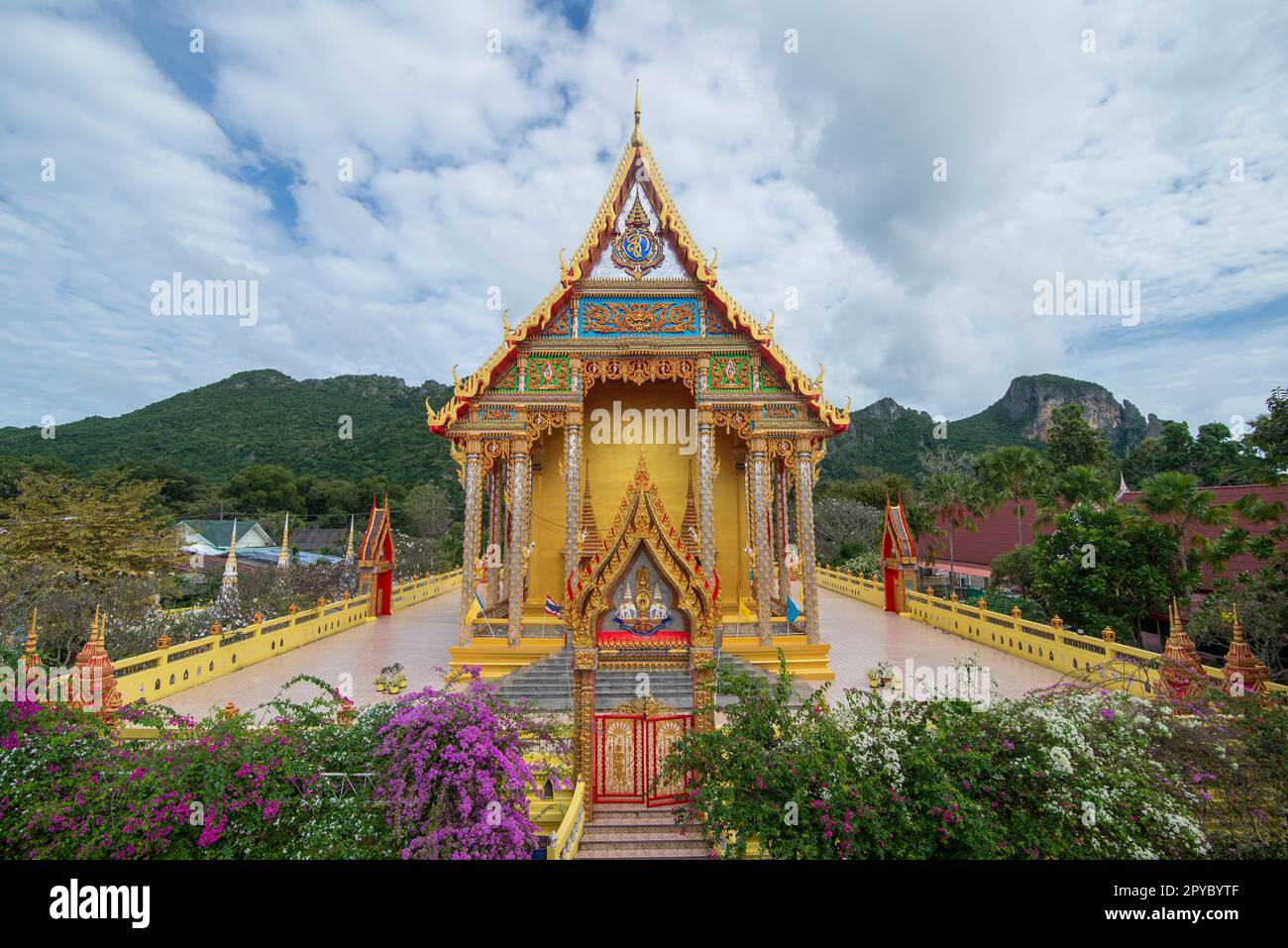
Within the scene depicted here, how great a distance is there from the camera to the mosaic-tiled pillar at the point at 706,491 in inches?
468

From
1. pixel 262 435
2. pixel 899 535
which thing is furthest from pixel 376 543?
pixel 262 435

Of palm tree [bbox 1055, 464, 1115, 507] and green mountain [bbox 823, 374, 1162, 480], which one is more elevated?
green mountain [bbox 823, 374, 1162, 480]

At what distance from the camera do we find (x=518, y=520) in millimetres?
11906

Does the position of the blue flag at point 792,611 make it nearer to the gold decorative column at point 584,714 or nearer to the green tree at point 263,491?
the gold decorative column at point 584,714

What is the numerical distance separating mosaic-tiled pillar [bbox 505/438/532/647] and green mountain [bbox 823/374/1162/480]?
5781 centimetres

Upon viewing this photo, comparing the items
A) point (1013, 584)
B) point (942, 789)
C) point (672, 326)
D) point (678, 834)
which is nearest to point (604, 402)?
point (672, 326)

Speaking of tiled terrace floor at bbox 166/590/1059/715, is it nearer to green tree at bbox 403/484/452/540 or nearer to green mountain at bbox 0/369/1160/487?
green tree at bbox 403/484/452/540

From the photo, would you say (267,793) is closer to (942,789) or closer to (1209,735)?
(942,789)

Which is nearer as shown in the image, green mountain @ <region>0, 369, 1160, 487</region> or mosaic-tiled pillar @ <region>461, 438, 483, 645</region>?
mosaic-tiled pillar @ <region>461, 438, 483, 645</region>

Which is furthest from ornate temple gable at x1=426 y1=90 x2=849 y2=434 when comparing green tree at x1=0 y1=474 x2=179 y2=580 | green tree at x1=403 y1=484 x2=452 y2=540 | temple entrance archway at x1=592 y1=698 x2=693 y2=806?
green tree at x1=403 y1=484 x2=452 y2=540

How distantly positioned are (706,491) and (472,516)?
16.4ft

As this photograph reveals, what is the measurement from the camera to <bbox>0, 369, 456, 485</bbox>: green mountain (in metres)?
55.2
